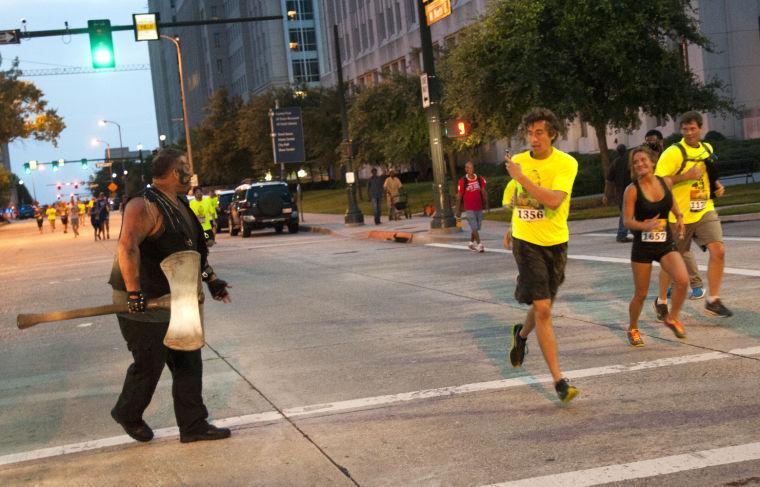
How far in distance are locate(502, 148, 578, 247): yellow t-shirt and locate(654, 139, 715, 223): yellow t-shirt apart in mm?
2955

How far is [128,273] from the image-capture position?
636 cm

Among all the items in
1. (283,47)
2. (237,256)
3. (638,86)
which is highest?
(283,47)

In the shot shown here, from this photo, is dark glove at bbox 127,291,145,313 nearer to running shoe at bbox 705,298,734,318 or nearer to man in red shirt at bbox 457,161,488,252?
running shoe at bbox 705,298,734,318

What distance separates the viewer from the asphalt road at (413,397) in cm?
578

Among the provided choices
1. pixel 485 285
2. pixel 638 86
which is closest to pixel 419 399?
pixel 485 285

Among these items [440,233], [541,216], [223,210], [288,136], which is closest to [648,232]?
[541,216]

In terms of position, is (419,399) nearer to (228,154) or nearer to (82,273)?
(82,273)

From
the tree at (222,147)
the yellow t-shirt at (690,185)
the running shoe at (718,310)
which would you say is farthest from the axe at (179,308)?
the tree at (222,147)

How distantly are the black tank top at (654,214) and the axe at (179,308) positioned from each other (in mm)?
4237

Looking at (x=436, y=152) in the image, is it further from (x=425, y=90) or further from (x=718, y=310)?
(x=718, y=310)

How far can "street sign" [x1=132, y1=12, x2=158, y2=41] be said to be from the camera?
25344mm

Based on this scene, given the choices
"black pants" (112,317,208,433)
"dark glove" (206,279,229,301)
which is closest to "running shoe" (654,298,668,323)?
"dark glove" (206,279,229,301)

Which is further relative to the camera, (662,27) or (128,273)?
(662,27)

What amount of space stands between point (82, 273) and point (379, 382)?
16976mm
